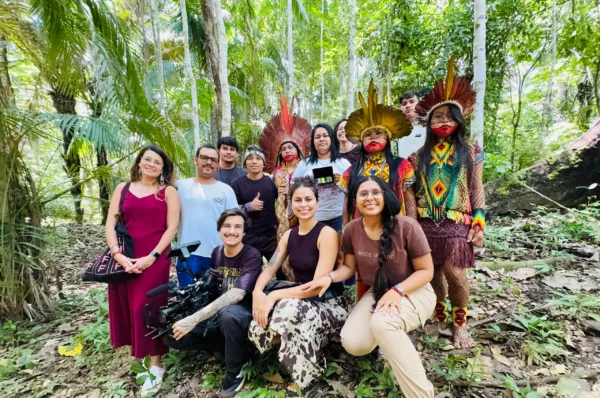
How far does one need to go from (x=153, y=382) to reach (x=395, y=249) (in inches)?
85.9

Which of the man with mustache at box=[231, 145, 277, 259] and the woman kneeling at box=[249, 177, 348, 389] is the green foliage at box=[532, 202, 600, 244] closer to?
the woman kneeling at box=[249, 177, 348, 389]

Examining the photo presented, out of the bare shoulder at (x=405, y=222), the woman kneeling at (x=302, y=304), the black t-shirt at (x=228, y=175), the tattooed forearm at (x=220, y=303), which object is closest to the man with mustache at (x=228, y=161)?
the black t-shirt at (x=228, y=175)

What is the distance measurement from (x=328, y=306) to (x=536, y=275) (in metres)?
2.56

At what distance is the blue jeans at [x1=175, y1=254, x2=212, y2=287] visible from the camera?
2965 millimetres

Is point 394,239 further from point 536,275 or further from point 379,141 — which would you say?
point 536,275

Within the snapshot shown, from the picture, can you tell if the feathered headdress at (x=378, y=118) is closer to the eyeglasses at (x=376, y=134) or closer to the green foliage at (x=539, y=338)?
the eyeglasses at (x=376, y=134)

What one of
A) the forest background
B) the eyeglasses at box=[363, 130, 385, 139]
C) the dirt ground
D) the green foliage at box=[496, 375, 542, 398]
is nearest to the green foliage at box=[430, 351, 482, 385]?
the dirt ground

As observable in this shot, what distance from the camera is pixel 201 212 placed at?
301 cm

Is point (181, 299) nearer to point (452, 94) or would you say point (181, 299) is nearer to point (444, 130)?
point (444, 130)

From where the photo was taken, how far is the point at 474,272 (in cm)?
371

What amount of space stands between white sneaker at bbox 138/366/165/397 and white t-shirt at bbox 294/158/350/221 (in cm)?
191

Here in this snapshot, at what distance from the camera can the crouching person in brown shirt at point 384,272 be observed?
6.63 ft

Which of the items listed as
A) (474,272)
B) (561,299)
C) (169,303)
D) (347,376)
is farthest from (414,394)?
(474,272)

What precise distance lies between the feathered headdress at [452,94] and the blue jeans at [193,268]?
2418 millimetres
